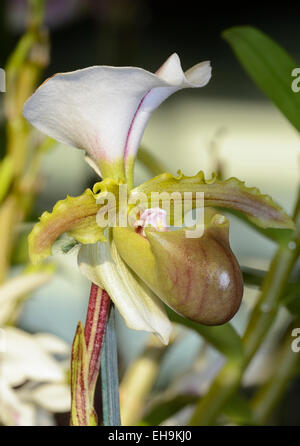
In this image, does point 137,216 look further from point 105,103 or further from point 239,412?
point 239,412

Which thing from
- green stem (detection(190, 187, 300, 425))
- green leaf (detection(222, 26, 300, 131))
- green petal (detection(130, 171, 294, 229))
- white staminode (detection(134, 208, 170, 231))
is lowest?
green stem (detection(190, 187, 300, 425))

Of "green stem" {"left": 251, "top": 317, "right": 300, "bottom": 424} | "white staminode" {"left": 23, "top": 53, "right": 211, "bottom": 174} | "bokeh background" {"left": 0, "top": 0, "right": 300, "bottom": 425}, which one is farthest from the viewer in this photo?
"bokeh background" {"left": 0, "top": 0, "right": 300, "bottom": 425}

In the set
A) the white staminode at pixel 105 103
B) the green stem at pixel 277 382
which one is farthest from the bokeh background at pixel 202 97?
the white staminode at pixel 105 103

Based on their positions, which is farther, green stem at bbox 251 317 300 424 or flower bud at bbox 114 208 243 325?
green stem at bbox 251 317 300 424

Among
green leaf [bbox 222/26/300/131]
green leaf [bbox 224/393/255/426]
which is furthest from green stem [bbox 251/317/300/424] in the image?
green leaf [bbox 222/26/300/131]

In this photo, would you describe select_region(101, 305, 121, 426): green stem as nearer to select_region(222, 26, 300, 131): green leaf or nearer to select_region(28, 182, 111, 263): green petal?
select_region(28, 182, 111, 263): green petal

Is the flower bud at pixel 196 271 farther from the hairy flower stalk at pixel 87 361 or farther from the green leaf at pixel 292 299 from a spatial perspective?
the green leaf at pixel 292 299

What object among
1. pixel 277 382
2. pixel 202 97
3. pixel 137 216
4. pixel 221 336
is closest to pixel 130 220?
pixel 137 216

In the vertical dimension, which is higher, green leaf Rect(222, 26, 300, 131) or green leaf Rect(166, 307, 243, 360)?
green leaf Rect(222, 26, 300, 131)
